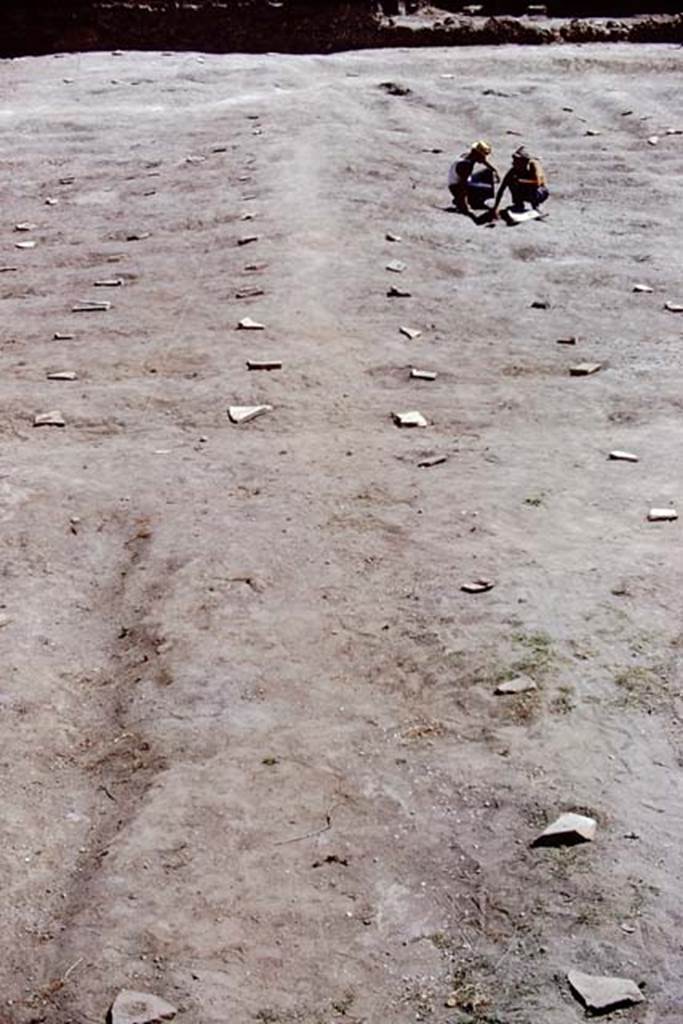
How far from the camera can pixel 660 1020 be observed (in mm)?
3586

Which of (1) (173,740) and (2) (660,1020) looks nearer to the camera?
(2) (660,1020)

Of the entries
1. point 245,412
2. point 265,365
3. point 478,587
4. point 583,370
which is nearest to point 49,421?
point 245,412

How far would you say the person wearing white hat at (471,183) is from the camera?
13.2 metres

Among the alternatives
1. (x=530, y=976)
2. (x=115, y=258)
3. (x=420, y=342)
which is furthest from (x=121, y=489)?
(x=115, y=258)

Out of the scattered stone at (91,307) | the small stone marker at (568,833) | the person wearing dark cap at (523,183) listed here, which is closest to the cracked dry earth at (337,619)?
the small stone marker at (568,833)

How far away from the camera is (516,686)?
16.8 ft

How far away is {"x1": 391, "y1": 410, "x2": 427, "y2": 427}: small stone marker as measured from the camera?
810 centimetres

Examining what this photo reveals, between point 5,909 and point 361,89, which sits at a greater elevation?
point 361,89

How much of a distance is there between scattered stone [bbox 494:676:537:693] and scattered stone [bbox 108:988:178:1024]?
1912 millimetres

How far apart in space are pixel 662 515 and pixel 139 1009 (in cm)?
390

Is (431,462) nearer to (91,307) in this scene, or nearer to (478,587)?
(478,587)

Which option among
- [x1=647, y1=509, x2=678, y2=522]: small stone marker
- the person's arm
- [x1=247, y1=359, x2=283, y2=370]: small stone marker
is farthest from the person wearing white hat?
[x1=647, y1=509, x2=678, y2=522]: small stone marker

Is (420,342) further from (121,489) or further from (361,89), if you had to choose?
(361,89)

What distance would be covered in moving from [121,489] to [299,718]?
2.53 m
